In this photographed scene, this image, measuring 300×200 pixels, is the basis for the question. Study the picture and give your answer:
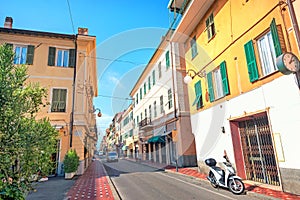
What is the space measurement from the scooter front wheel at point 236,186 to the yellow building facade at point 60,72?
1038cm

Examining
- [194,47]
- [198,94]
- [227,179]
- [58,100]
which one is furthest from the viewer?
[58,100]

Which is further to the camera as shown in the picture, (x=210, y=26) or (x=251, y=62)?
(x=210, y=26)

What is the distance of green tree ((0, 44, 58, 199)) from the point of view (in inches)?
126

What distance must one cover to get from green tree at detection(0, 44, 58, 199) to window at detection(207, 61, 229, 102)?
26.2ft

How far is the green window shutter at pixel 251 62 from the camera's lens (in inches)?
293

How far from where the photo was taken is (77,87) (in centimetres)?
1420

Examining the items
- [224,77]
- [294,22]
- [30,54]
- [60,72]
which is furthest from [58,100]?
[294,22]

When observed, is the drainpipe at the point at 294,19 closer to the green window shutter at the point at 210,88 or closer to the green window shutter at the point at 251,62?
the green window shutter at the point at 251,62

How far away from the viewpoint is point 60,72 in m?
14.2

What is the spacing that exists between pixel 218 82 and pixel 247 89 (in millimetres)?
2474

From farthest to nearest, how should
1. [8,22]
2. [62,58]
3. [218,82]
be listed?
[8,22] → [62,58] → [218,82]

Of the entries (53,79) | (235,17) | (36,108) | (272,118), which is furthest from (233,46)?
(53,79)

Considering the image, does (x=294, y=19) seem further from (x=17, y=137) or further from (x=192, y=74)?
A: (x=17, y=137)

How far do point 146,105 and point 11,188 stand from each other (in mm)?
22014
